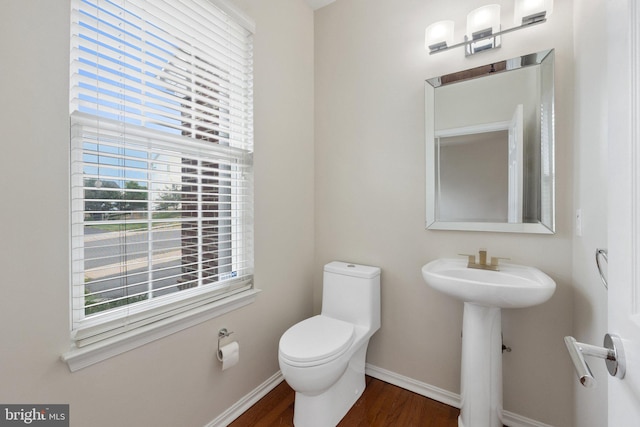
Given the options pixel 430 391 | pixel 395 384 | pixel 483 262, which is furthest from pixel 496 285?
pixel 395 384

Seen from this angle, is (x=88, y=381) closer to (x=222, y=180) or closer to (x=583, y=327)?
(x=222, y=180)

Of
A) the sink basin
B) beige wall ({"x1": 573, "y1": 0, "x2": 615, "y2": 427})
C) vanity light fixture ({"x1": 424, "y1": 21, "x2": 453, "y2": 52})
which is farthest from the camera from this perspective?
vanity light fixture ({"x1": 424, "y1": 21, "x2": 453, "y2": 52})

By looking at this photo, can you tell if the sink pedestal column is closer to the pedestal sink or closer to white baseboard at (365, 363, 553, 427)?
the pedestal sink

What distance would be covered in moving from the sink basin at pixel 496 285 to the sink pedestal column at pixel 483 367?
0.16 metres

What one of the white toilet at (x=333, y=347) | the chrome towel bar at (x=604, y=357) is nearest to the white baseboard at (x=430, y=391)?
the white toilet at (x=333, y=347)

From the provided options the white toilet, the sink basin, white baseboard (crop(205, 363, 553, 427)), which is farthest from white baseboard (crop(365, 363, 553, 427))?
the sink basin

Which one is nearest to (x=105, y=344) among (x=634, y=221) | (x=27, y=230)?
(x=27, y=230)

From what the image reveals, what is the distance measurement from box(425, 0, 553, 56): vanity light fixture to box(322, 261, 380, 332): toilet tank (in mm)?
1417

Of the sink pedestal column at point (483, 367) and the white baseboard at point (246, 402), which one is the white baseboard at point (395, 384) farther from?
the sink pedestal column at point (483, 367)

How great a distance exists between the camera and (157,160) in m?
1.31

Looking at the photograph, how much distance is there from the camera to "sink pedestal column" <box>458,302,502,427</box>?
1376mm

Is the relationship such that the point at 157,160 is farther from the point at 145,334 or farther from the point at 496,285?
the point at 496,285

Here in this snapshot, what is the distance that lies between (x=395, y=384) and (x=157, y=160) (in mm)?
1970

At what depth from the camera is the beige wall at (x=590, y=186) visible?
1.00 meters
